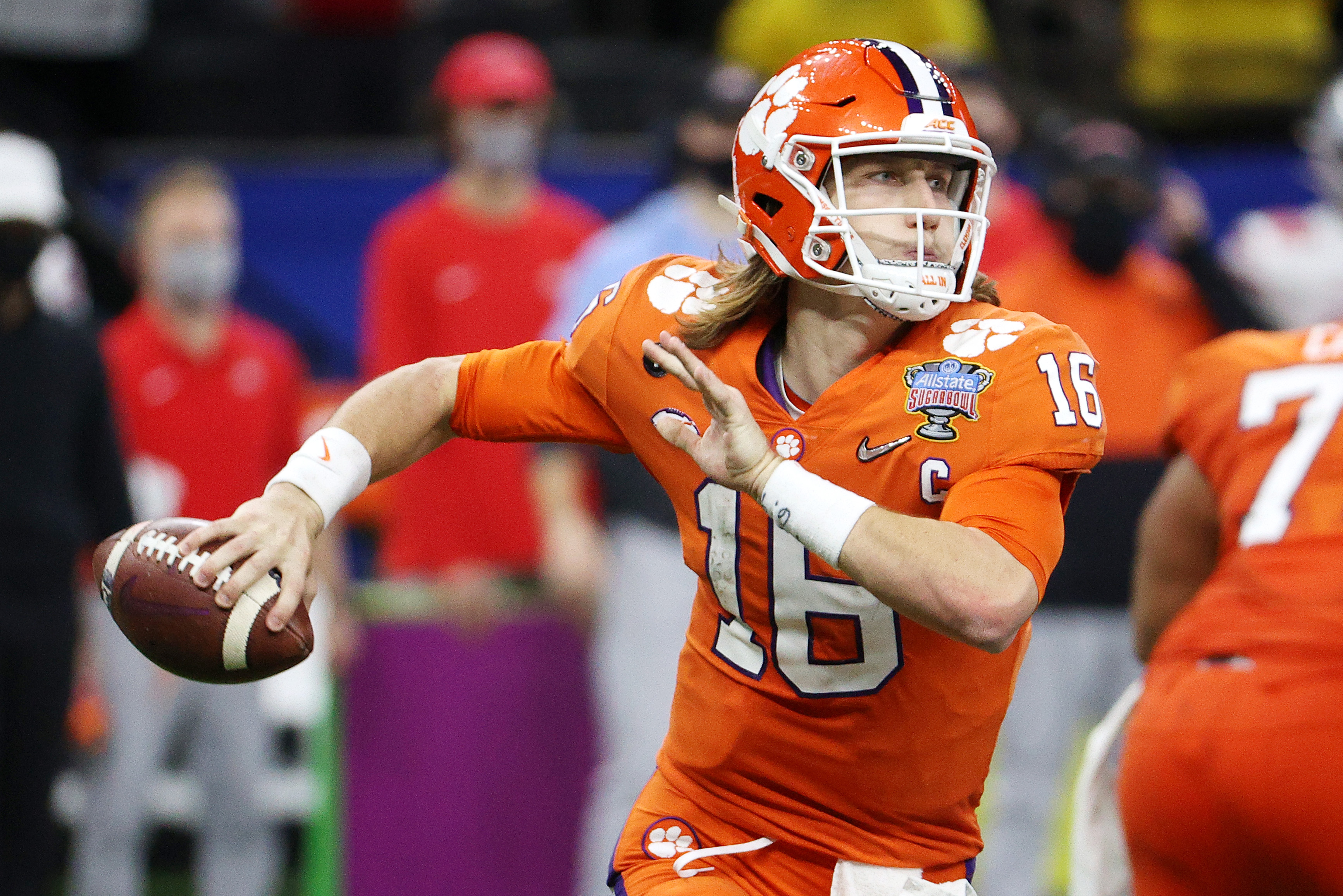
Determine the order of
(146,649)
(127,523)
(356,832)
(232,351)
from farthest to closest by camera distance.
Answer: (232,351) < (356,832) < (127,523) < (146,649)

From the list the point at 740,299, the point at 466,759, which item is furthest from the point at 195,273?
the point at 740,299

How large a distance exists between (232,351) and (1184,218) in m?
3.23

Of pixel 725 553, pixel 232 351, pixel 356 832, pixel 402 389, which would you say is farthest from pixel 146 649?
pixel 232 351

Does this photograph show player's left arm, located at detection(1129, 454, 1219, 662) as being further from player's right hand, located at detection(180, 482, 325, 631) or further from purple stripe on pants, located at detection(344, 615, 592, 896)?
purple stripe on pants, located at detection(344, 615, 592, 896)

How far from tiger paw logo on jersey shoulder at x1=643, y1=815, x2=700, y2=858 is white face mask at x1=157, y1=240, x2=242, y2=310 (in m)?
3.61

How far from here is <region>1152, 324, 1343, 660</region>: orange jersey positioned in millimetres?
3123

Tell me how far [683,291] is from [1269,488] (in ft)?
3.72

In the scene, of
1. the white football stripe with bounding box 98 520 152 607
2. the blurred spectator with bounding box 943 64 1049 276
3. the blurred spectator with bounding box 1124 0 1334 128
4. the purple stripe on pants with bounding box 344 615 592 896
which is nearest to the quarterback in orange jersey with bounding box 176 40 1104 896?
the white football stripe with bounding box 98 520 152 607

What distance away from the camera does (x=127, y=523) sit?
5.11 m

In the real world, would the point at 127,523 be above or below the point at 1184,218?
below

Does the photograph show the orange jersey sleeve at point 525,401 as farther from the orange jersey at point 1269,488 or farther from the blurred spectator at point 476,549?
the blurred spectator at point 476,549

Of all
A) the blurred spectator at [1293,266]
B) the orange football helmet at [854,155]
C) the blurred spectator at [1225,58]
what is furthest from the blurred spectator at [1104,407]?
the orange football helmet at [854,155]

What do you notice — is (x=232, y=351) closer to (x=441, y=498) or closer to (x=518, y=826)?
(x=441, y=498)

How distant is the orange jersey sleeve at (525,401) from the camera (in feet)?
9.88
